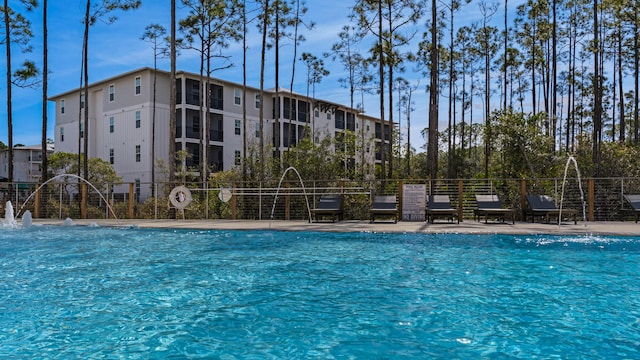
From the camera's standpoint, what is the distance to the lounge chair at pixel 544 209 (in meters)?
12.2

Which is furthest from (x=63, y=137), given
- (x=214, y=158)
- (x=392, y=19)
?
(x=392, y=19)

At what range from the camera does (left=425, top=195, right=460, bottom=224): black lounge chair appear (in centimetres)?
1259

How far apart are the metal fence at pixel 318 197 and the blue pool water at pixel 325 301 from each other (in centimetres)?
542

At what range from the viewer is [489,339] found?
11.9ft

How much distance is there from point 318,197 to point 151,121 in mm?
17912

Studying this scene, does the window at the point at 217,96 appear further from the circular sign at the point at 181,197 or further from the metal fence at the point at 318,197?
the circular sign at the point at 181,197

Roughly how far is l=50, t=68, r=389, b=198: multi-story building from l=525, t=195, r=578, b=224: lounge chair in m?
14.0

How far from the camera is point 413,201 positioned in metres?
13.8

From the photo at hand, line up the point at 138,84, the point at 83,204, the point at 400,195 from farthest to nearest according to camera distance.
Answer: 1. the point at 138,84
2. the point at 83,204
3. the point at 400,195

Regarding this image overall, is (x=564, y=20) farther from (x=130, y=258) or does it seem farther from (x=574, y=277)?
(x=130, y=258)

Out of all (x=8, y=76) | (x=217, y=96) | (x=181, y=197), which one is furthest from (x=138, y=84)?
(x=181, y=197)

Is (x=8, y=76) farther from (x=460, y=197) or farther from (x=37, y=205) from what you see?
(x=460, y=197)

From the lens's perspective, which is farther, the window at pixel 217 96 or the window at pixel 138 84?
the window at pixel 217 96

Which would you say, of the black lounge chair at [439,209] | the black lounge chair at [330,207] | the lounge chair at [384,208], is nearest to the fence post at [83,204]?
the black lounge chair at [330,207]
